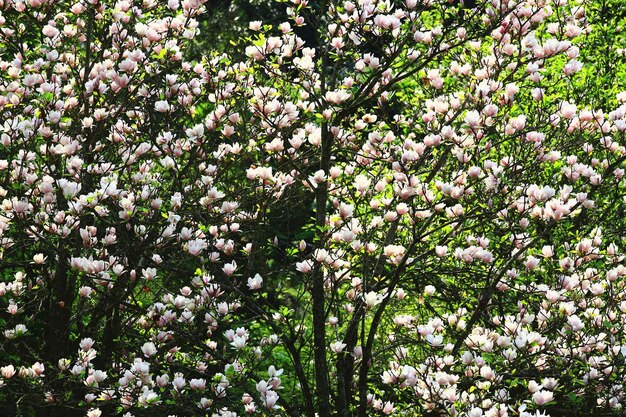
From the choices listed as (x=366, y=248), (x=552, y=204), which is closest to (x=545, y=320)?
(x=552, y=204)

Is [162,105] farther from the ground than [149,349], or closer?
farther from the ground

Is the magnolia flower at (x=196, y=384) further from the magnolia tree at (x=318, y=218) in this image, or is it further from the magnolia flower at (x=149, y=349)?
the magnolia flower at (x=149, y=349)

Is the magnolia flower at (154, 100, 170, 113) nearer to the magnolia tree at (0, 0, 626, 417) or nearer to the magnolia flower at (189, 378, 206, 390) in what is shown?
the magnolia tree at (0, 0, 626, 417)

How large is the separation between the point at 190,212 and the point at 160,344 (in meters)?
0.88

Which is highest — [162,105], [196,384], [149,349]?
[162,105]

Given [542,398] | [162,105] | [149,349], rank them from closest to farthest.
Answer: [542,398] < [149,349] < [162,105]

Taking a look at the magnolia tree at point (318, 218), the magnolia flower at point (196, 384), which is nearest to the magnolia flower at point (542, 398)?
the magnolia tree at point (318, 218)

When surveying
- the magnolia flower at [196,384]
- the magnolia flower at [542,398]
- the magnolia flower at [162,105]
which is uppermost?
the magnolia flower at [162,105]

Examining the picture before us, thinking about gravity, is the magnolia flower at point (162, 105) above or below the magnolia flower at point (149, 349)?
above

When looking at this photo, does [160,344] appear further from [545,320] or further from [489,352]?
[545,320]

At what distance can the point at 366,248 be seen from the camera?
175 inches

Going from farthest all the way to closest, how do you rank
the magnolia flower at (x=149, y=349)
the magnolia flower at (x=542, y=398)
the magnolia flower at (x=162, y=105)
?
the magnolia flower at (x=162, y=105)
the magnolia flower at (x=149, y=349)
the magnolia flower at (x=542, y=398)

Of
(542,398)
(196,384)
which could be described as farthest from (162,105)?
(542,398)

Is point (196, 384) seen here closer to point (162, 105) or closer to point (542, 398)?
point (162, 105)
